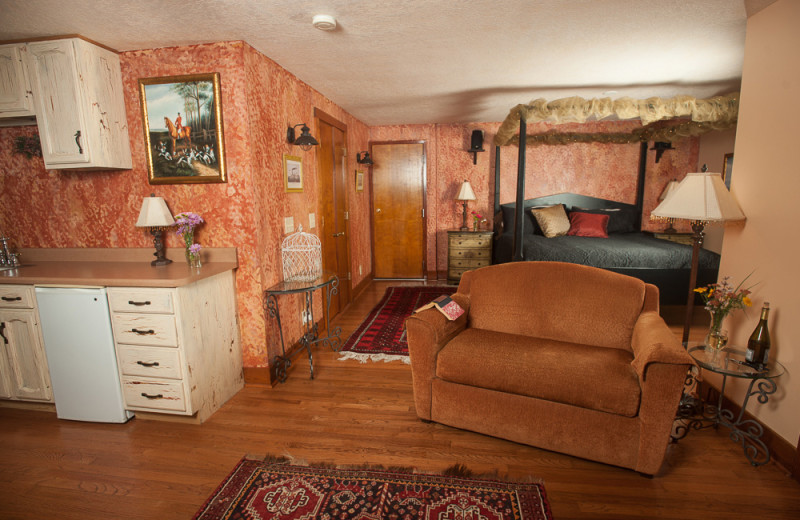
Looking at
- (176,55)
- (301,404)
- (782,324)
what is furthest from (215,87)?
(782,324)

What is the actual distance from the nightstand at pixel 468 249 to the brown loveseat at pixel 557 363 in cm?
282

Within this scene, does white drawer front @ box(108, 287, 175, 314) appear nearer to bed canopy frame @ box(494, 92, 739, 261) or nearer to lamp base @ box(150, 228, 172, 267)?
lamp base @ box(150, 228, 172, 267)

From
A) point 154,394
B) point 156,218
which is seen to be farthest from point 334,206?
point 154,394

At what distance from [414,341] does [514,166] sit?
14.1 feet

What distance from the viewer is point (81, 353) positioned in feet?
7.98

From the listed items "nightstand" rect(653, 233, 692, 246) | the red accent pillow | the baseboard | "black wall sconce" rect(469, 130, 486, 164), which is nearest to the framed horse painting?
the baseboard

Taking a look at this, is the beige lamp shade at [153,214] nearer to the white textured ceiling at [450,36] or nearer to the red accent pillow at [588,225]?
the white textured ceiling at [450,36]

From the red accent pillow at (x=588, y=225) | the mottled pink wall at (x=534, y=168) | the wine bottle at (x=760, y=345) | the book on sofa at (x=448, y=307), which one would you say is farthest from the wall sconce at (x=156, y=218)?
the red accent pillow at (x=588, y=225)

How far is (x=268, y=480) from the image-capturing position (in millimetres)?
1968

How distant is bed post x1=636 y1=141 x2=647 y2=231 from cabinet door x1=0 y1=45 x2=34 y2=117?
21.3 feet

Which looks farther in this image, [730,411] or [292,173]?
[292,173]

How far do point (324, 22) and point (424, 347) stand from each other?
6.44ft

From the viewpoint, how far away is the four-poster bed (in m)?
3.27

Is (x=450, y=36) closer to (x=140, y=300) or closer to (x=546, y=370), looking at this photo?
(x=546, y=370)
